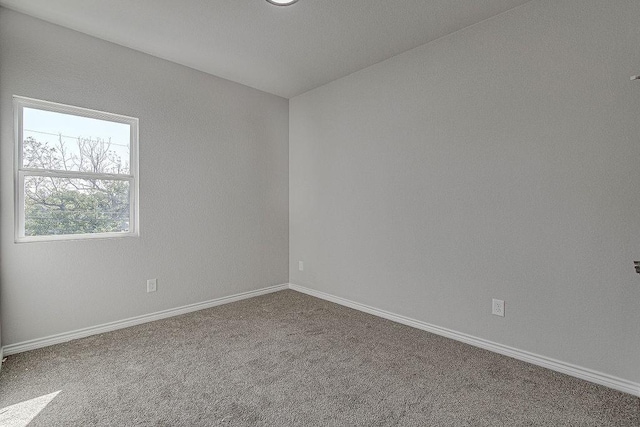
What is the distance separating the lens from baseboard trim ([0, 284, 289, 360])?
8.04 feet

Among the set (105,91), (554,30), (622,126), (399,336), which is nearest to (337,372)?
(399,336)

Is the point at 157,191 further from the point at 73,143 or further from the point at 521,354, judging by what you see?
the point at 521,354

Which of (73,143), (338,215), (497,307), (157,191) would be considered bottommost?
(497,307)

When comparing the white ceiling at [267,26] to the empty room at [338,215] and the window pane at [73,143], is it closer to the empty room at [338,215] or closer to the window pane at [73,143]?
the empty room at [338,215]

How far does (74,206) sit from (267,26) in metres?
2.20

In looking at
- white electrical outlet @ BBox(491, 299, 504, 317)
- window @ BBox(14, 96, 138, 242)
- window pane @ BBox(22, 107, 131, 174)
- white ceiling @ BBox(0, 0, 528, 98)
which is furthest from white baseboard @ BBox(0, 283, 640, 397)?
white ceiling @ BBox(0, 0, 528, 98)

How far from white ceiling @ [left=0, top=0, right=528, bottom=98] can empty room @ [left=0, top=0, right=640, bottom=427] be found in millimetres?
21

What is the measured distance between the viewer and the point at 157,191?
10.3ft

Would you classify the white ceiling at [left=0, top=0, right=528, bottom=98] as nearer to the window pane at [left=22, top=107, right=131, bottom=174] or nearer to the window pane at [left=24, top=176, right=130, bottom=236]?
the window pane at [left=22, top=107, right=131, bottom=174]

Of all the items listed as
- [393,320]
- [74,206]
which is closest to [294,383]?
[393,320]

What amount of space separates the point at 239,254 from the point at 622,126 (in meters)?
3.50

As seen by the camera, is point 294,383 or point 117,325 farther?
point 117,325

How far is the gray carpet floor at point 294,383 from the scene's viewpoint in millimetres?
1706

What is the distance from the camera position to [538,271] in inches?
89.4
